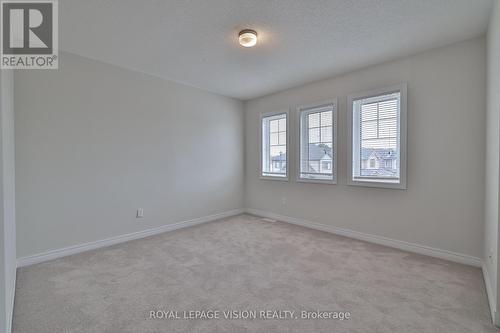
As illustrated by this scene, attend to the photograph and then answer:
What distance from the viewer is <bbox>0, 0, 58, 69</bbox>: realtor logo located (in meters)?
2.12

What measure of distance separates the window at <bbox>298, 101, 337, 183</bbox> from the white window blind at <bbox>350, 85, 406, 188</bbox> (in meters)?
0.34

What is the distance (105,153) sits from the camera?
3322 millimetres

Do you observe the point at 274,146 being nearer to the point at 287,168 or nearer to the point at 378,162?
the point at 287,168

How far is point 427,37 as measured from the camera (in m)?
2.65

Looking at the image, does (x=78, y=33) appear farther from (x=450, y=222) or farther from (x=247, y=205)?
(x=450, y=222)

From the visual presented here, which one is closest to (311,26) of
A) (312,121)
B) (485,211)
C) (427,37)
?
(427,37)

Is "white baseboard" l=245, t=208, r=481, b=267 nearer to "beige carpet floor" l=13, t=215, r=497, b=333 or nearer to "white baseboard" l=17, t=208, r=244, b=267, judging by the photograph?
"beige carpet floor" l=13, t=215, r=497, b=333

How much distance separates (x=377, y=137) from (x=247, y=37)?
2.29 meters

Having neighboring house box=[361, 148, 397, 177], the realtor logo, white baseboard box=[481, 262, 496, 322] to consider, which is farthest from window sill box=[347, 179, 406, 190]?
the realtor logo

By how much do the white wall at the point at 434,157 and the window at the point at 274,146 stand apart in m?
1.16

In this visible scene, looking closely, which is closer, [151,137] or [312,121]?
[151,137]

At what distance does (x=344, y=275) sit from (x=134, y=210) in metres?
3.04

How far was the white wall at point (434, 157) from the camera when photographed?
2.65 meters

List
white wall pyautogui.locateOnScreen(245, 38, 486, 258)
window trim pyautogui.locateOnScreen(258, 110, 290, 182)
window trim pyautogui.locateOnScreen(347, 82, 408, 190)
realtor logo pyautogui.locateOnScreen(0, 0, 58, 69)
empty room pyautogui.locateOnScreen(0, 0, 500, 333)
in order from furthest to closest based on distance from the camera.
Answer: window trim pyautogui.locateOnScreen(258, 110, 290, 182) < window trim pyautogui.locateOnScreen(347, 82, 408, 190) < white wall pyautogui.locateOnScreen(245, 38, 486, 258) < realtor logo pyautogui.locateOnScreen(0, 0, 58, 69) < empty room pyautogui.locateOnScreen(0, 0, 500, 333)
